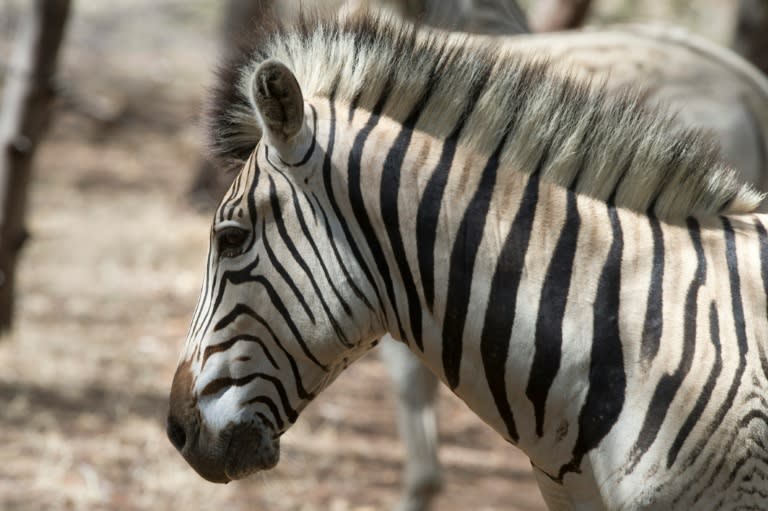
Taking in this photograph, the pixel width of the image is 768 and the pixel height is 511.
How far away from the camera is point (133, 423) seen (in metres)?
6.29

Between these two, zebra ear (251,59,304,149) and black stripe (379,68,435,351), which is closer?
zebra ear (251,59,304,149)

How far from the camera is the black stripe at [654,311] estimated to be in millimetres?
2355

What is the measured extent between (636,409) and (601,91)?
76 cm

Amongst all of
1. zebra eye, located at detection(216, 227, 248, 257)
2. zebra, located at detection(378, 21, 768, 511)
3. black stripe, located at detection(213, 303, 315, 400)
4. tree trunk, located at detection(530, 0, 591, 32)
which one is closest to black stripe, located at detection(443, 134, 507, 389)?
black stripe, located at detection(213, 303, 315, 400)

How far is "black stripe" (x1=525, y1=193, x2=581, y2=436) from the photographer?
2395 millimetres

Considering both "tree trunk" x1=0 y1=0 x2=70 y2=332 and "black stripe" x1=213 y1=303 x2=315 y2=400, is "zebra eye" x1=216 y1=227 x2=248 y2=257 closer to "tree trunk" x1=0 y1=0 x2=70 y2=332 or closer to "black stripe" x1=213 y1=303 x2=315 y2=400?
"black stripe" x1=213 y1=303 x2=315 y2=400

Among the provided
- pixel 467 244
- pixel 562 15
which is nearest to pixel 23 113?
pixel 562 15

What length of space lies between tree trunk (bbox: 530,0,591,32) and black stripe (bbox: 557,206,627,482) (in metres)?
5.13

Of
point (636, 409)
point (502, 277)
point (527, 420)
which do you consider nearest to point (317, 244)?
point (502, 277)

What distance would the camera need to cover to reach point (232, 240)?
2.50 metres

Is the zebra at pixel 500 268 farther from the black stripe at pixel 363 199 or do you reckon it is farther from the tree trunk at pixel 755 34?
the tree trunk at pixel 755 34

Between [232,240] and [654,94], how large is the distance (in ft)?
9.02

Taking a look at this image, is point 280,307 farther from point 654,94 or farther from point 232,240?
point 654,94

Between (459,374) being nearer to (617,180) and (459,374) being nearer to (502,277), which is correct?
(502,277)
